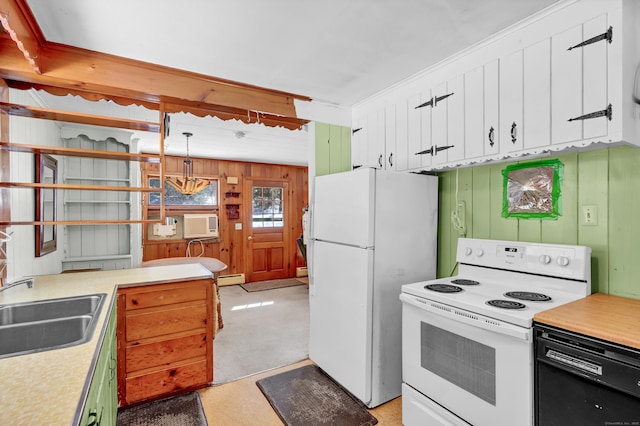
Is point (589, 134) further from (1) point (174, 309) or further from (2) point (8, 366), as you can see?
(1) point (174, 309)

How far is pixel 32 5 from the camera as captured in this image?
5.12 ft

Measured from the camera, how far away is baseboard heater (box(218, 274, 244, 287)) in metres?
5.76

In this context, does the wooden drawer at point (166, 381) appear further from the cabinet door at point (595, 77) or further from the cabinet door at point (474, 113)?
the cabinet door at point (595, 77)

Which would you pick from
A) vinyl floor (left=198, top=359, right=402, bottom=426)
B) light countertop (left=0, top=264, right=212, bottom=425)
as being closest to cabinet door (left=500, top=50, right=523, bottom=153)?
vinyl floor (left=198, top=359, right=402, bottom=426)

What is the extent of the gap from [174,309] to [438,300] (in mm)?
1769

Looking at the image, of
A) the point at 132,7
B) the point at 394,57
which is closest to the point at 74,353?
the point at 132,7

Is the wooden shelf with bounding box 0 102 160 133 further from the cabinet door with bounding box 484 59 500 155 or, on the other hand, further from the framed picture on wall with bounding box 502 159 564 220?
the framed picture on wall with bounding box 502 159 564 220

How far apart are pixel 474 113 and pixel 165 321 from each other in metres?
2.47

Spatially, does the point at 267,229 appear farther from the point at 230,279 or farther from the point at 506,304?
the point at 506,304

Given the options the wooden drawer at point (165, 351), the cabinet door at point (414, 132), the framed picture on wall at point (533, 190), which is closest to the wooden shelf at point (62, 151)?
the wooden drawer at point (165, 351)

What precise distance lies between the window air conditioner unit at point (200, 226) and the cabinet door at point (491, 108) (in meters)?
4.67

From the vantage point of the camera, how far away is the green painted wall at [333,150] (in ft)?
10.0

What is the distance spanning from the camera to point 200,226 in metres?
5.50

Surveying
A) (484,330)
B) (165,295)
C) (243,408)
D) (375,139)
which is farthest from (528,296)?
(165,295)
